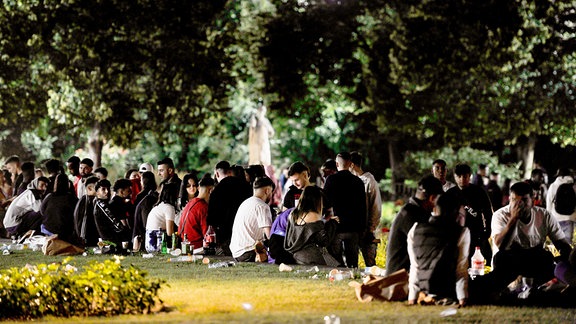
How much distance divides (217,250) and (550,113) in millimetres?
22797

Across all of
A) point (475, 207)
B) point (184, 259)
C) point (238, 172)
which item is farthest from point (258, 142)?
point (475, 207)

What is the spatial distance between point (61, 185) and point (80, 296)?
7510 mm

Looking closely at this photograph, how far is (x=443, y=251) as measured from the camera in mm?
11945

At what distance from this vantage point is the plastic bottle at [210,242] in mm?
18141

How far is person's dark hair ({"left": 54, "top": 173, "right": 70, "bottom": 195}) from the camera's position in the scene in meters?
19.2

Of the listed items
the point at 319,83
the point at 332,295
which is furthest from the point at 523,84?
the point at 332,295

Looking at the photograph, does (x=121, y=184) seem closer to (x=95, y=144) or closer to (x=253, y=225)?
(x=253, y=225)

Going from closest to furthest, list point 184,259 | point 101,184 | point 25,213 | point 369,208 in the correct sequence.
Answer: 1. point 369,208
2. point 184,259
3. point 101,184
4. point 25,213

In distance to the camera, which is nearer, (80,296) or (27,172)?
(80,296)

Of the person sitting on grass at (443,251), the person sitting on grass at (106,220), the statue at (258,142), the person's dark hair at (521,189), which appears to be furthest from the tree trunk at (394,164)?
the person sitting on grass at (443,251)

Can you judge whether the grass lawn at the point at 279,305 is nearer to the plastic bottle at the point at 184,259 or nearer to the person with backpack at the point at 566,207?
the plastic bottle at the point at 184,259

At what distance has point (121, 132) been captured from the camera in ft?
112

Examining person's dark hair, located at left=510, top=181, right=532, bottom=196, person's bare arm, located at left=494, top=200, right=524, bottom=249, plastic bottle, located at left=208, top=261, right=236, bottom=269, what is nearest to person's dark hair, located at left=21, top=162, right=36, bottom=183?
plastic bottle, located at left=208, top=261, right=236, bottom=269

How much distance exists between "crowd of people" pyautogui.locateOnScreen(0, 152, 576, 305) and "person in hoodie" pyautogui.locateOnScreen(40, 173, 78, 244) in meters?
0.02
